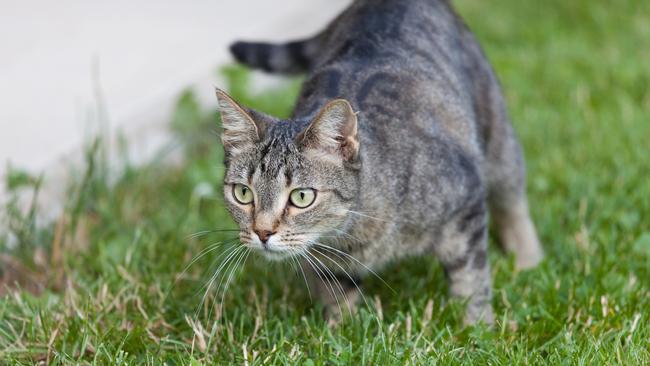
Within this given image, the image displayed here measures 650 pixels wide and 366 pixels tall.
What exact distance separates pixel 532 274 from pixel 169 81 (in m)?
3.06

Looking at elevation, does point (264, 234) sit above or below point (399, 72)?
below

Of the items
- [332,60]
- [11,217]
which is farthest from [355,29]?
[11,217]

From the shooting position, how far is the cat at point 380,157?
118 inches

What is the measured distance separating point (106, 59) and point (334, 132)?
127 inches

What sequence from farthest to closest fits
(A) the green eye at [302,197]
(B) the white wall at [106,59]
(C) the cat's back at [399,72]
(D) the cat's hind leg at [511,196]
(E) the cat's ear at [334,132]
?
(B) the white wall at [106,59] < (D) the cat's hind leg at [511,196] < (C) the cat's back at [399,72] < (A) the green eye at [302,197] < (E) the cat's ear at [334,132]

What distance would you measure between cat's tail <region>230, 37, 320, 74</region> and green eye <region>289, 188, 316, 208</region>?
49.4 inches

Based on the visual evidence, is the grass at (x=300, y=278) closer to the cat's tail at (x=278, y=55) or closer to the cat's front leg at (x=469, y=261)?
the cat's front leg at (x=469, y=261)

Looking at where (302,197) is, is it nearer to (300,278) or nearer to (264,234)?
(264,234)

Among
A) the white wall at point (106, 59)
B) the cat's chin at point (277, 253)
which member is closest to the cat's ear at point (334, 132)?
the cat's chin at point (277, 253)

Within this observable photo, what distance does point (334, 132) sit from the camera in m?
2.96

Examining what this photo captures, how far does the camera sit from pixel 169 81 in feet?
19.5

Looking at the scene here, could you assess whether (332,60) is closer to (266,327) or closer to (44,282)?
(266,327)

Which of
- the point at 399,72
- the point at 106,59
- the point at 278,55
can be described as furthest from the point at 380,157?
the point at 106,59

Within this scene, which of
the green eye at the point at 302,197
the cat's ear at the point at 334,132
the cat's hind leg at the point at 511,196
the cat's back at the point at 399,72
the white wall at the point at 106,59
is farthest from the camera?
the white wall at the point at 106,59
